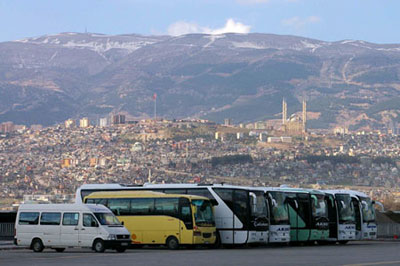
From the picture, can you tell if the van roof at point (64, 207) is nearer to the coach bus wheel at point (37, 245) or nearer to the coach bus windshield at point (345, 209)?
the coach bus wheel at point (37, 245)

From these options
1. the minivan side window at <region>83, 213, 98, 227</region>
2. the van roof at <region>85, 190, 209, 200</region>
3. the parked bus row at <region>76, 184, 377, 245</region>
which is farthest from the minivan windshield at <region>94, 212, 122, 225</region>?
the parked bus row at <region>76, 184, 377, 245</region>

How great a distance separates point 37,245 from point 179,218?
6813mm

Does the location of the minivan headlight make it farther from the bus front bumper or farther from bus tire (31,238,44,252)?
the bus front bumper

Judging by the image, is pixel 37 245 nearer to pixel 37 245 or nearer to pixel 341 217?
pixel 37 245

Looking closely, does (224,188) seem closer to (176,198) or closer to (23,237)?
(176,198)

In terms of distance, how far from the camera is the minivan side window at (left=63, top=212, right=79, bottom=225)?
41219 millimetres

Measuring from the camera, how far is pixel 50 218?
41.9 meters

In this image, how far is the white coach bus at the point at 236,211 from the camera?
4622 cm

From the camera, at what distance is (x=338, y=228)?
177ft

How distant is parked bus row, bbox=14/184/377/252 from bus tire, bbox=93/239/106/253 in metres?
0.02

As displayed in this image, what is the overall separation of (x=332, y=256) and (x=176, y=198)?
1107 cm

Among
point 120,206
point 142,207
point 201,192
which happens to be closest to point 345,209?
point 201,192

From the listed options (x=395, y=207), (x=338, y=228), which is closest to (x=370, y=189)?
(x=395, y=207)

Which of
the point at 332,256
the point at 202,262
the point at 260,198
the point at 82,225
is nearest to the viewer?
the point at 202,262
